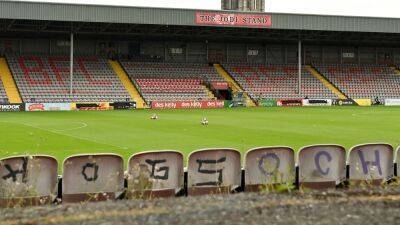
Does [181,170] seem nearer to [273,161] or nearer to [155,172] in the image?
[155,172]

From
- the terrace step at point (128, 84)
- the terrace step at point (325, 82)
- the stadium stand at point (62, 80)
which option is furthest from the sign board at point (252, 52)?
the stadium stand at point (62, 80)

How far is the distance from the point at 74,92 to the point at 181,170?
49293mm

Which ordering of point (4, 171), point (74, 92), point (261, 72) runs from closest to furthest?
point (4, 171)
point (74, 92)
point (261, 72)

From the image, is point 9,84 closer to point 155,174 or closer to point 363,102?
point 363,102

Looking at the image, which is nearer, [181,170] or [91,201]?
[91,201]

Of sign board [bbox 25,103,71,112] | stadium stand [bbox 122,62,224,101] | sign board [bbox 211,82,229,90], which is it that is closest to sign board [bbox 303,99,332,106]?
sign board [bbox 211,82,229,90]

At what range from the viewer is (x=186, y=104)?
57250mm

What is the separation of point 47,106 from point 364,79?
40888 mm

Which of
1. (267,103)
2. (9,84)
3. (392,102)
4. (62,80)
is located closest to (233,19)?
(267,103)

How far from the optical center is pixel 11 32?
5997cm

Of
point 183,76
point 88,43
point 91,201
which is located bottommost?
point 91,201

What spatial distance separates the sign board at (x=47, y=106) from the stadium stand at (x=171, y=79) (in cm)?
925

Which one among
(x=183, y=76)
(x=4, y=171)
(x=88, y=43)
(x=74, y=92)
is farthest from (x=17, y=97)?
(x=4, y=171)

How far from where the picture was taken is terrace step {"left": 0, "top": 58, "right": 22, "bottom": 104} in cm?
5296
